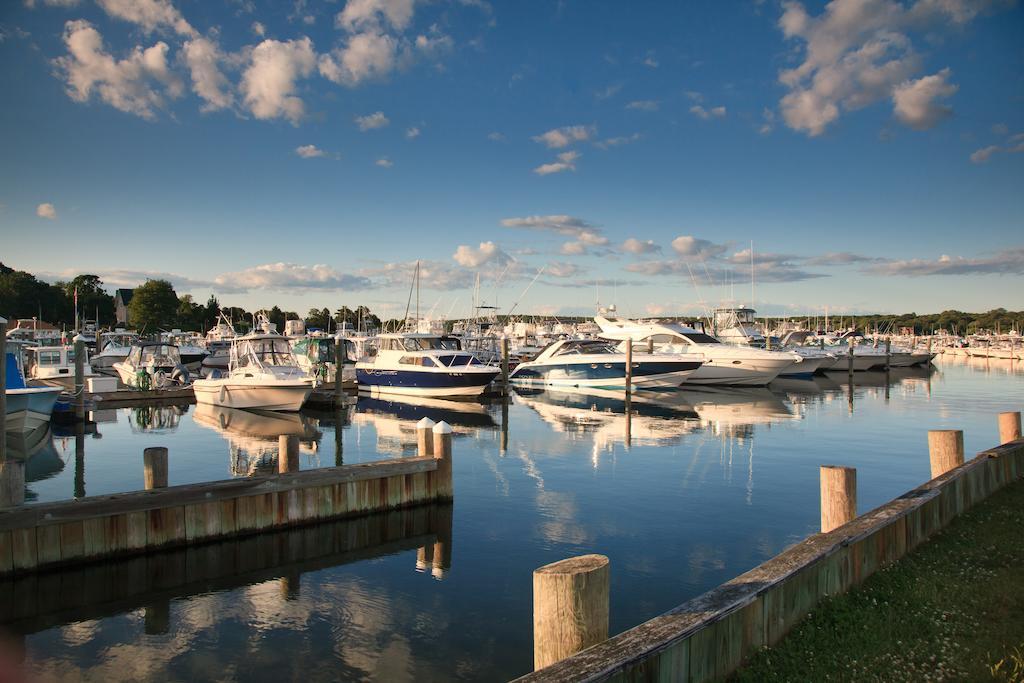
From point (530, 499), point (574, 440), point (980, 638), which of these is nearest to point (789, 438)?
point (574, 440)

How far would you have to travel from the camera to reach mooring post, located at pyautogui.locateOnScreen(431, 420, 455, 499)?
44.9ft

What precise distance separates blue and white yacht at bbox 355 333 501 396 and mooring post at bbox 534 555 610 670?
31.8 metres

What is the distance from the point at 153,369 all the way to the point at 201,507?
32459 mm

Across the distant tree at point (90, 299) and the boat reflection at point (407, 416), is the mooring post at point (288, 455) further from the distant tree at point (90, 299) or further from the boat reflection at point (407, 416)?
the distant tree at point (90, 299)

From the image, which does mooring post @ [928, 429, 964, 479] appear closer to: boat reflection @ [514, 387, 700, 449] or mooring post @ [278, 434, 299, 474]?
mooring post @ [278, 434, 299, 474]

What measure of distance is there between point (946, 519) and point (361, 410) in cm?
2841

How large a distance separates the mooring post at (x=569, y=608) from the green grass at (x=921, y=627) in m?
1.36

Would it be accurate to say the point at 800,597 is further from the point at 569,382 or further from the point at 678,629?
the point at 569,382

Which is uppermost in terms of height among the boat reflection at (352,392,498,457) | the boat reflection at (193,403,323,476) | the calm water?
the boat reflection at (193,403,323,476)

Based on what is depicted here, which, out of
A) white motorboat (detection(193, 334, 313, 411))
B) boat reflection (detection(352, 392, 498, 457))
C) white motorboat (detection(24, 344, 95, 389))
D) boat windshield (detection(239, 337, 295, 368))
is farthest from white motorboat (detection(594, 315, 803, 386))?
white motorboat (detection(24, 344, 95, 389))

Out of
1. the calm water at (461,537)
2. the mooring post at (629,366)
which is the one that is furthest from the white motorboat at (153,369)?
the mooring post at (629,366)

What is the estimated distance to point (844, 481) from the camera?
8414 mm

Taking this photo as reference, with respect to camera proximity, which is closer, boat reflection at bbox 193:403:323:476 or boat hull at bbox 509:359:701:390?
boat reflection at bbox 193:403:323:476

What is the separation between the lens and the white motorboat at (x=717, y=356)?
44594mm
